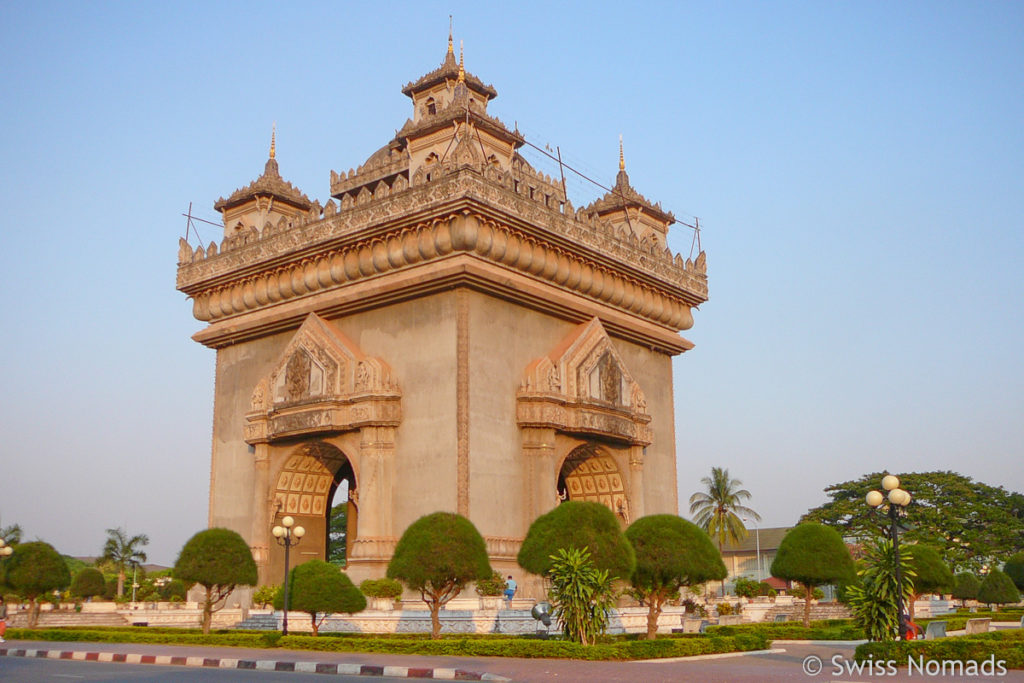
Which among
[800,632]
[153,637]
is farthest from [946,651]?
[153,637]

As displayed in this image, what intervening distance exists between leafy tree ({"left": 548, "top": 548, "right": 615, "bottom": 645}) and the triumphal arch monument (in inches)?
206

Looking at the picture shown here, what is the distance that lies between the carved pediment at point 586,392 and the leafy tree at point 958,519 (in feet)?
91.8

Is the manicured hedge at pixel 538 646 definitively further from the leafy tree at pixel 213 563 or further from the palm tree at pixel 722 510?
the palm tree at pixel 722 510

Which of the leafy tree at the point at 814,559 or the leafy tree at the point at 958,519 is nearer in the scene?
the leafy tree at the point at 814,559

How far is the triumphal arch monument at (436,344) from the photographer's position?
864 inches

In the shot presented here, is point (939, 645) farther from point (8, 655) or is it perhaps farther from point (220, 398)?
point (220, 398)

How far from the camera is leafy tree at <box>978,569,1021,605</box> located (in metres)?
35.8

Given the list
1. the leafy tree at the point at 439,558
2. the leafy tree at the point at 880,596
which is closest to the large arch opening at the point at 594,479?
the leafy tree at the point at 439,558

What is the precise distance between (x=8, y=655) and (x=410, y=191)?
39.8 ft

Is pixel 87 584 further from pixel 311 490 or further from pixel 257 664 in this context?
pixel 257 664

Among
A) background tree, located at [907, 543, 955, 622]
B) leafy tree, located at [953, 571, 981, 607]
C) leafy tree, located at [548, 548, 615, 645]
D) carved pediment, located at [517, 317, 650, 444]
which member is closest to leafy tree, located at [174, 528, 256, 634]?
carved pediment, located at [517, 317, 650, 444]

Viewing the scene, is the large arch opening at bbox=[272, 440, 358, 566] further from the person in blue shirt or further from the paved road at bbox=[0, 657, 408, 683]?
the paved road at bbox=[0, 657, 408, 683]

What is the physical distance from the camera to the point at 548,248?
939 inches

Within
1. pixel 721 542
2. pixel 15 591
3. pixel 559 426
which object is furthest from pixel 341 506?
pixel 559 426
